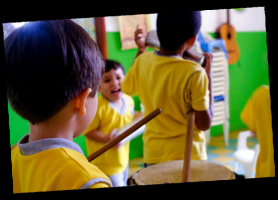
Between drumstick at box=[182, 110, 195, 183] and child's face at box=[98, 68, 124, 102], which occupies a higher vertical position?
child's face at box=[98, 68, 124, 102]

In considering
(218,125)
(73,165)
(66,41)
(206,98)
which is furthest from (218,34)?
(73,165)

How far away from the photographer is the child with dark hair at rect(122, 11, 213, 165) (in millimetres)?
928

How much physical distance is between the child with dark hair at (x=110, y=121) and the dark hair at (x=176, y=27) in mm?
324

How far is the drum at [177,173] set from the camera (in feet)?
2.74

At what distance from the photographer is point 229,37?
140 cm

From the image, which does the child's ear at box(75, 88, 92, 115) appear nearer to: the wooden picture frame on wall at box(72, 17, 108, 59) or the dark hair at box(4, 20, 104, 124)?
the dark hair at box(4, 20, 104, 124)

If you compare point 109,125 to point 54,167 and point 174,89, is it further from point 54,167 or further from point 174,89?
point 54,167

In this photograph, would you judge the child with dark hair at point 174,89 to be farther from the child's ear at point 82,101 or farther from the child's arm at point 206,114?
the child's ear at point 82,101

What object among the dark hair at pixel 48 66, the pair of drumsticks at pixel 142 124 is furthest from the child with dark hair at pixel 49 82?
the pair of drumsticks at pixel 142 124

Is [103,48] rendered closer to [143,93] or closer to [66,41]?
[143,93]

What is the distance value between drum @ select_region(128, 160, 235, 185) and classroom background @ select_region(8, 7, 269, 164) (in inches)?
5.9

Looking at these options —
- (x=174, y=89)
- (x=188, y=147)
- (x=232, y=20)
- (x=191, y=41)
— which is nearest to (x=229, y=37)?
(x=232, y=20)

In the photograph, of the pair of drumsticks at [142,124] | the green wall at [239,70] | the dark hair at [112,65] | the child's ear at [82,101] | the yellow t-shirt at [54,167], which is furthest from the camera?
the dark hair at [112,65]

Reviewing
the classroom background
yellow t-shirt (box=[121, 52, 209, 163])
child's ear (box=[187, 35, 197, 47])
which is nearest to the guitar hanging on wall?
the classroom background
